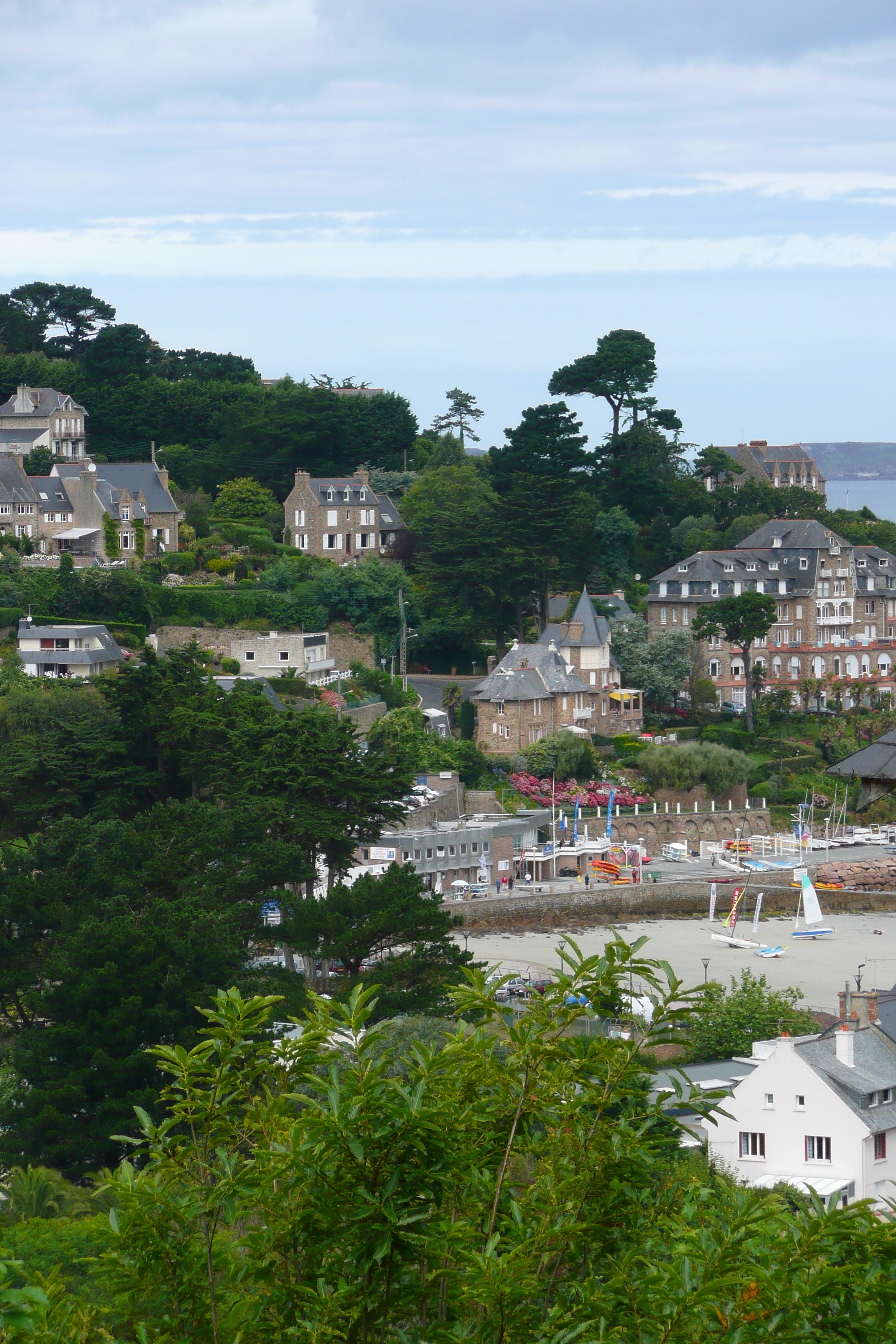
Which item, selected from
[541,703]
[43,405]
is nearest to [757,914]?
[541,703]

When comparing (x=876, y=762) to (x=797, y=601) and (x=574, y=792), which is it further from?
(x=797, y=601)

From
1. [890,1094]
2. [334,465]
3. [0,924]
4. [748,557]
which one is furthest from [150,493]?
[890,1094]

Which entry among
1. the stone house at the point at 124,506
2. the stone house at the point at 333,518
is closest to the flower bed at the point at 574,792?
the stone house at the point at 333,518

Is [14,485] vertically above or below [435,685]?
above

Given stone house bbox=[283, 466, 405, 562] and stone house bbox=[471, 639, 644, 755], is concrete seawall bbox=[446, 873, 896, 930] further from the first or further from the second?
stone house bbox=[283, 466, 405, 562]

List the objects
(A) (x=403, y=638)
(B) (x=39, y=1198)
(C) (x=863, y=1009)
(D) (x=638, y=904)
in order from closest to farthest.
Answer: (B) (x=39, y=1198) < (C) (x=863, y=1009) < (D) (x=638, y=904) < (A) (x=403, y=638)

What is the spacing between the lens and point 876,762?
29.6 ft

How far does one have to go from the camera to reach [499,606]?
62281 millimetres

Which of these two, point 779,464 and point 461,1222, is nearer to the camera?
point 461,1222

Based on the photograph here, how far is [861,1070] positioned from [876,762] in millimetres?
15567

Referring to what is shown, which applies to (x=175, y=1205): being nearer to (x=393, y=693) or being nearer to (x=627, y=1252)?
(x=627, y=1252)

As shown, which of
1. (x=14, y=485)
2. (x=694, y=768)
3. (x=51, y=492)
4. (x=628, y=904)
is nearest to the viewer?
(x=628, y=904)

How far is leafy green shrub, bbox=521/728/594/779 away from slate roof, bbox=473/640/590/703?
5.72 feet

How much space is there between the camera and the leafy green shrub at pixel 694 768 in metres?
55.0
